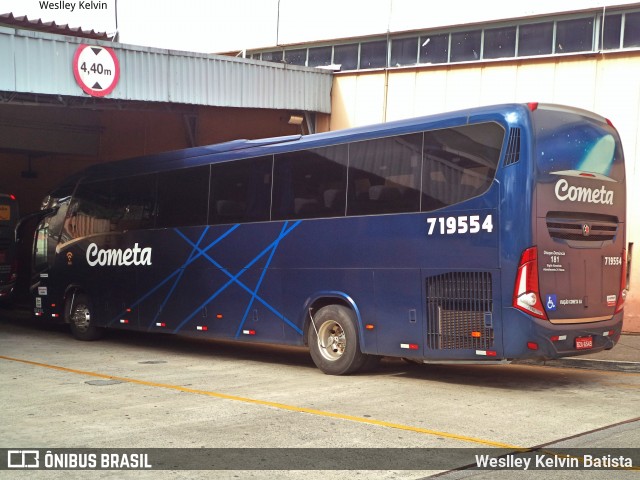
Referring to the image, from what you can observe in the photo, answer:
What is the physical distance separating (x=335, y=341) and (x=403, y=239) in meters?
2.03

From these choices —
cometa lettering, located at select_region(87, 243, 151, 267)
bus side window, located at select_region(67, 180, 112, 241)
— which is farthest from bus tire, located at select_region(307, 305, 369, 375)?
bus side window, located at select_region(67, 180, 112, 241)

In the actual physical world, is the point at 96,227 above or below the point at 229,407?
above

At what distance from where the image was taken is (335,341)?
1215 centimetres

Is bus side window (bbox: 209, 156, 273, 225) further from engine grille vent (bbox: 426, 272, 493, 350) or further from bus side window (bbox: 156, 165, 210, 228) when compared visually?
engine grille vent (bbox: 426, 272, 493, 350)

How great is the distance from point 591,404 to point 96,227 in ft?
36.2

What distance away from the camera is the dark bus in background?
23469mm

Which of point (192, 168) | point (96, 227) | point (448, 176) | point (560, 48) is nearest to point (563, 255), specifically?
point (448, 176)

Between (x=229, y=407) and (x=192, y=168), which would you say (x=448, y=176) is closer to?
(x=229, y=407)

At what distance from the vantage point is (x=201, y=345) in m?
17.1

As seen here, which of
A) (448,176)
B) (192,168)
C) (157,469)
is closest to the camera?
(157,469)

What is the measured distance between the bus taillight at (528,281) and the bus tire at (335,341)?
274cm

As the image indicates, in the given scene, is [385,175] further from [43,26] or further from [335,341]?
[43,26]

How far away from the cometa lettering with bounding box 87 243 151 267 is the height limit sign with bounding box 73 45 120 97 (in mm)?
3140

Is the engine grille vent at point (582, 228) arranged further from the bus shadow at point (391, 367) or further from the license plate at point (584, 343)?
the bus shadow at point (391, 367)
